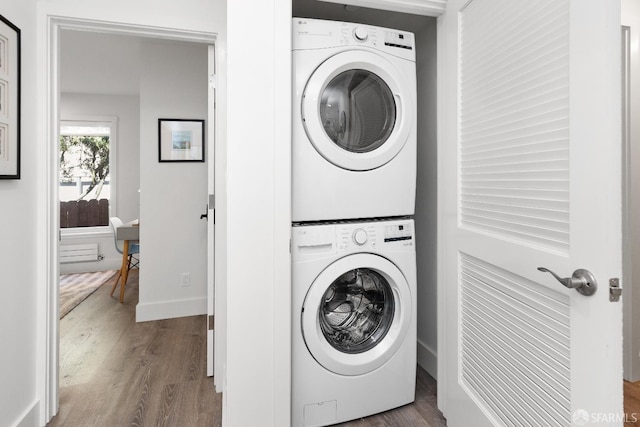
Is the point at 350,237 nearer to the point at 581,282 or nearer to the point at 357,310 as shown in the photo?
the point at 357,310

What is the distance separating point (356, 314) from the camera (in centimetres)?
177

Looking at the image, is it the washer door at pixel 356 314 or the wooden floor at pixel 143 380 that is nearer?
the washer door at pixel 356 314

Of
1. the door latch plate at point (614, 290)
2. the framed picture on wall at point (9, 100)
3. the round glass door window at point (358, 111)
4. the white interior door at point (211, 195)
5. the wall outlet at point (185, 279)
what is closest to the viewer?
the door latch plate at point (614, 290)

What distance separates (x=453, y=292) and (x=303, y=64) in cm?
121

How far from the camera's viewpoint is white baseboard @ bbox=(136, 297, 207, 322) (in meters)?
3.00

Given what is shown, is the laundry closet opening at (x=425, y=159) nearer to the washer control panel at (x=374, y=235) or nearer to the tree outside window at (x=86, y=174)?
the washer control panel at (x=374, y=235)

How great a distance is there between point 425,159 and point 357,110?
71 cm

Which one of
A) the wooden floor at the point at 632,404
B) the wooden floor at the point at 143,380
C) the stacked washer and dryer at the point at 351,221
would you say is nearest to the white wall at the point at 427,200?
the wooden floor at the point at 143,380

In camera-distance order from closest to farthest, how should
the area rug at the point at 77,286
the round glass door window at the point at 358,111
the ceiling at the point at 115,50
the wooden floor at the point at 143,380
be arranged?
the round glass door window at the point at 358,111, the wooden floor at the point at 143,380, the ceiling at the point at 115,50, the area rug at the point at 77,286

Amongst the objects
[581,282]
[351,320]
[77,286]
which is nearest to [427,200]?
[351,320]

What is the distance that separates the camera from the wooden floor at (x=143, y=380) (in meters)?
1.72

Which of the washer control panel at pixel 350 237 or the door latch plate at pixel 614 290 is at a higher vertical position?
the washer control panel at pixel 350 237

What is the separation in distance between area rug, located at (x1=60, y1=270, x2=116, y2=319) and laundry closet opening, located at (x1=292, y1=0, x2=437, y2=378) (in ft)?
10.2

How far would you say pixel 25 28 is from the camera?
60.5 inches
